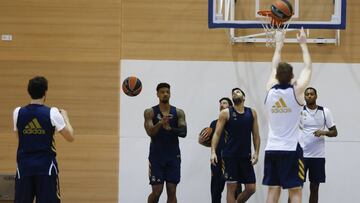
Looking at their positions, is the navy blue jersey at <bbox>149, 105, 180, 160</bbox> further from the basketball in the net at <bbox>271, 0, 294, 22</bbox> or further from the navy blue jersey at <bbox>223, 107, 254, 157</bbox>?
the basketball in the net at <bbox>271, 0, 294, 22</bbox>

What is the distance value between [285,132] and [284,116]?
0.57 ft

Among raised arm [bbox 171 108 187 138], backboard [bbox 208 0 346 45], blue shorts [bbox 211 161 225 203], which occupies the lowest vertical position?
blue shorts [bbox 211 161 225 203]

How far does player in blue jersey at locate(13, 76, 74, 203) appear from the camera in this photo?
760 cm

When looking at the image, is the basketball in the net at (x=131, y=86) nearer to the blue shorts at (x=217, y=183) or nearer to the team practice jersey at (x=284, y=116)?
the blue shorts at (x=217, y=183)

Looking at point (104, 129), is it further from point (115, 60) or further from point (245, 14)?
point (245, 14)

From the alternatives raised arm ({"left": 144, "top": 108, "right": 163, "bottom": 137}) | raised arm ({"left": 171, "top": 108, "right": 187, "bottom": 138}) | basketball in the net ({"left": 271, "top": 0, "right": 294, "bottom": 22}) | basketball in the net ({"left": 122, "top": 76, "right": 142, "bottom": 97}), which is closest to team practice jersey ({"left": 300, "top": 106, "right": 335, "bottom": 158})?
raised arm ({"left": 171, "top": 108, "right": 187, "bottom": 138})

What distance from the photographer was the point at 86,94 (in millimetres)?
12227

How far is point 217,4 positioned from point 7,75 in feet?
12.6

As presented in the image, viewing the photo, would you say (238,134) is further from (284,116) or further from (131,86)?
(284,116)

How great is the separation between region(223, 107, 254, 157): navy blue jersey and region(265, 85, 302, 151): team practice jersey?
7.43 feet

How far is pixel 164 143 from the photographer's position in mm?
10133

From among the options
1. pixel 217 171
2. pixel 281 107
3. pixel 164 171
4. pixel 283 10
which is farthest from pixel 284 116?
pixel 217 171

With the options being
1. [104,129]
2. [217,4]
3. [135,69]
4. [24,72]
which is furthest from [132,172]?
[217,4]

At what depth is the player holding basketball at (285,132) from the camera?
780 centimetres
